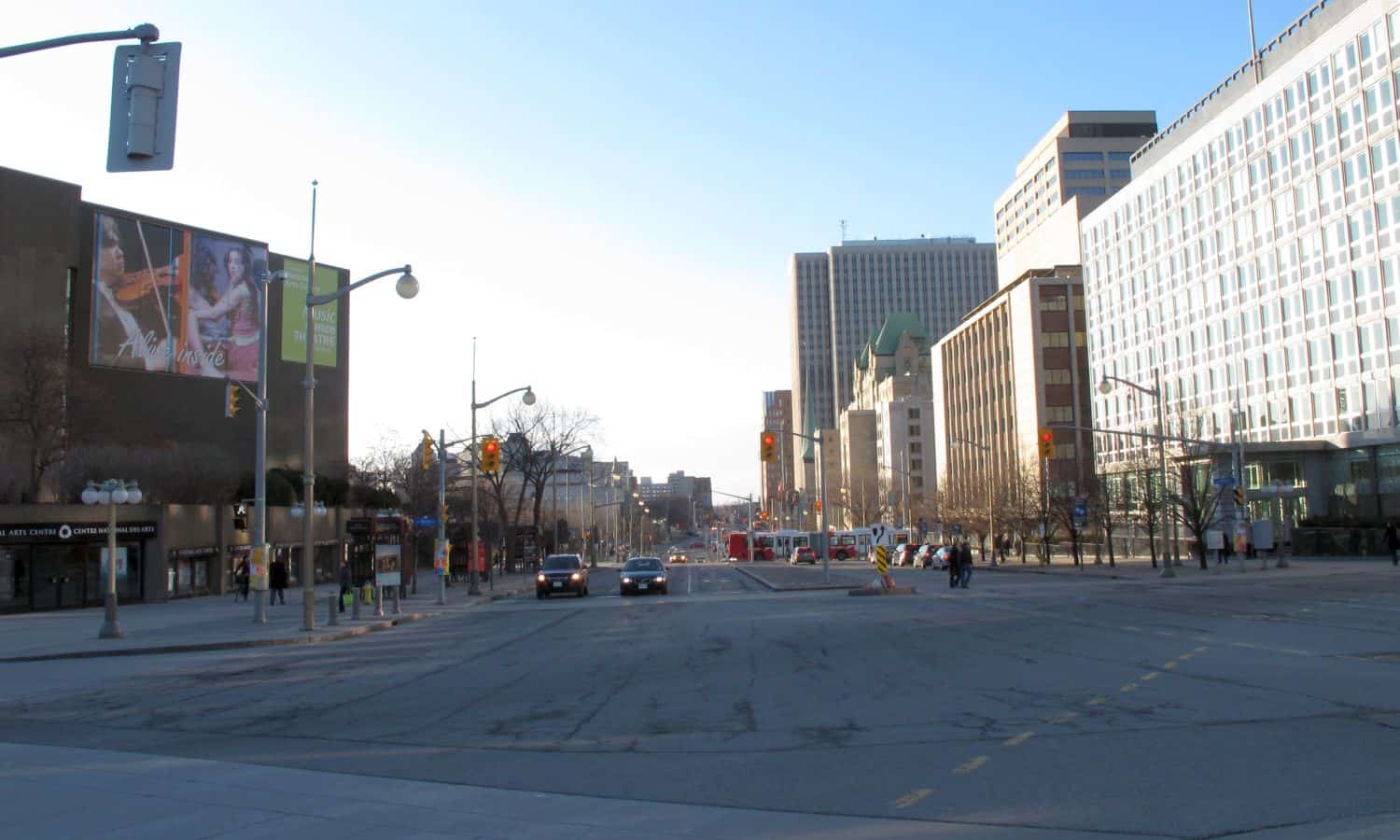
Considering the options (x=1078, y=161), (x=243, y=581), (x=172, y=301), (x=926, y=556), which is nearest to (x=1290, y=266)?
(x=926, y=556)

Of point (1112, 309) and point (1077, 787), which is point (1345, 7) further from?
point (1077, 787)

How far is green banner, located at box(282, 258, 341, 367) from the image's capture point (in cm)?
6519

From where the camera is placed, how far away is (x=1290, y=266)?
193ft

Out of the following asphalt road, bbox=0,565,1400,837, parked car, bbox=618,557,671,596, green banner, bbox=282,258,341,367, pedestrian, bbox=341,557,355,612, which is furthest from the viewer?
green banner, bbox=282,258,341,367

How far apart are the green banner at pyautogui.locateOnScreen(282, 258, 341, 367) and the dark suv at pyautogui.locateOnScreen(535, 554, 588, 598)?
28.2m

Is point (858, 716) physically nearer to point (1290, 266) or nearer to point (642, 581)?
point (642, 581)

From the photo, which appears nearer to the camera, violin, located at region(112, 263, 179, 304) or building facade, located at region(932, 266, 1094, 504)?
violin, located at region(112, 263, 179, 304)

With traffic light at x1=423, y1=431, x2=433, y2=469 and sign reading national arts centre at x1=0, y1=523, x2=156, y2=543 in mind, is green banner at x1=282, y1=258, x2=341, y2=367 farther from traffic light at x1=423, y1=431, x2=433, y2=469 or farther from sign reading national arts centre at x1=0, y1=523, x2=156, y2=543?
traffic light at x1=423, y1=431, x2=433, y2=469

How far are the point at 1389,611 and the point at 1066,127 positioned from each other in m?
115

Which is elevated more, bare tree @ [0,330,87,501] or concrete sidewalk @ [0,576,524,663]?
bare tree @ [0,330,87,501]

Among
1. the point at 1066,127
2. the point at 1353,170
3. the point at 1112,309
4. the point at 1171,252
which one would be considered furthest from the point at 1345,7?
the point at 1066,127

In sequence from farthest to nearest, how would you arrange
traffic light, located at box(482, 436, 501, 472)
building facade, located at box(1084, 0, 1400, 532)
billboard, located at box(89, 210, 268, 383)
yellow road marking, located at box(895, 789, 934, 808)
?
billboard, located at box(89, 210, 268, 383)
building facade, located at box(1084, 0, 1400, 532)
traffic light, located at box(482, 436, 501, 472)
yellow road marking, located at box(895, 789, 934, 808)

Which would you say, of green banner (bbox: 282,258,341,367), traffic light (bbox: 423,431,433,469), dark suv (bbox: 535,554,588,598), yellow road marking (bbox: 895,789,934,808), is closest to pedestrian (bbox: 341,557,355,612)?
traffic light (bbox: 423,431,433,469)

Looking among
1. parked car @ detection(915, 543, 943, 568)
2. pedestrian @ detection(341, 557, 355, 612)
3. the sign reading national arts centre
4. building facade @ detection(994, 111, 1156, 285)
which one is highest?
building facade @ detection(994, 111, 1156, 285)
